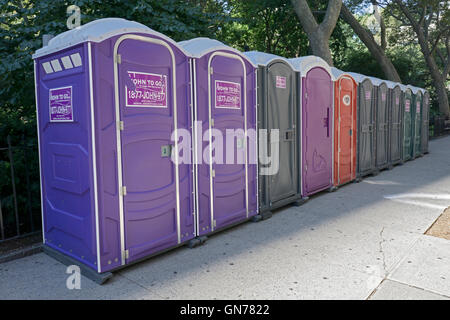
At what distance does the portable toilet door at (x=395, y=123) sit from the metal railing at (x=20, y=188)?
7.74m

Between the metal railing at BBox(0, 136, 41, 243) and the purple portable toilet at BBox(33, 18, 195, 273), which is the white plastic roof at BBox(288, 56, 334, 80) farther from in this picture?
the metal railing at BBox(0, 136, 41, 243)

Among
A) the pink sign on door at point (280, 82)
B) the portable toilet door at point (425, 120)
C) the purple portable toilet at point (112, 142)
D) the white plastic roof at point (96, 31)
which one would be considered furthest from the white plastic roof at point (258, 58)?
the portable toilet door at point (425, 120)

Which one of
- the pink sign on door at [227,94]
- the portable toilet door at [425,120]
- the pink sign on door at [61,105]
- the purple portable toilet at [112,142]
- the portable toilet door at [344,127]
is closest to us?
the purple portable toilet at [112,142]

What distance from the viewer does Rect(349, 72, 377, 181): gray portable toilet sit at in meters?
7.24

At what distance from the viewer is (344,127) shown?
21.9ft

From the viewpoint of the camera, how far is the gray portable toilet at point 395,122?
859 centimetres

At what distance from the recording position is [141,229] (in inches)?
131

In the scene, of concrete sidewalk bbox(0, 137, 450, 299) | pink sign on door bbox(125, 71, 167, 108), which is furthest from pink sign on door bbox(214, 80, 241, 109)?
concrete sidewalk bbox(0, 137, 450, 299)

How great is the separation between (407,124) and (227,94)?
7439mm

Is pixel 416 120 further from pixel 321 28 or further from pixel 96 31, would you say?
pixel 96 31

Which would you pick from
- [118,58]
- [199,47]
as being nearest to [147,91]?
[118,58]

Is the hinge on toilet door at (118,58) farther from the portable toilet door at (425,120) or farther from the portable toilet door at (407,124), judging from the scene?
the portable toilet door at (425,120)

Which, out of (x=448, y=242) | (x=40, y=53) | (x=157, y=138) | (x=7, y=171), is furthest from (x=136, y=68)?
(x=448, y=242)
